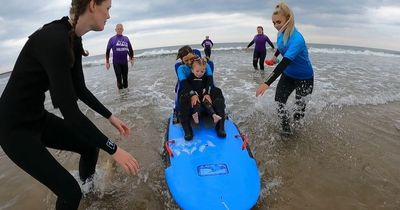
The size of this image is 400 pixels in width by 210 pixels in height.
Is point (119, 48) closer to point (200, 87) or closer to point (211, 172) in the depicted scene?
point (200, 87)

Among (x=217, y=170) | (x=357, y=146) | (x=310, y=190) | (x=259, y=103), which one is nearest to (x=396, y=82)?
(x=259, y=103)

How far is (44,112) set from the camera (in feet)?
8.78

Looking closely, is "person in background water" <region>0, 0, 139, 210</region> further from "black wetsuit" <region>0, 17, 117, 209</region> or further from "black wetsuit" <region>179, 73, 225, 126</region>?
"black wetsuit" <region>179, 73, 225, 126</region>

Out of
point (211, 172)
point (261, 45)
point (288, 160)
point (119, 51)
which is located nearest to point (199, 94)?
point (288, 160)

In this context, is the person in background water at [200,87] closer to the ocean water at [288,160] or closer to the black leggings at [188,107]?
the black leggings at [188,107]

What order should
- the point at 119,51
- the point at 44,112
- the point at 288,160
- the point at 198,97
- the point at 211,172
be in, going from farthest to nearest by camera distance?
the point at 119,51
the point at 198,97
the point at 288,160
the point at 211,172
the point at 44,112

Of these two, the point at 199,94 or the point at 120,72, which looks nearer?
the point at 199,94

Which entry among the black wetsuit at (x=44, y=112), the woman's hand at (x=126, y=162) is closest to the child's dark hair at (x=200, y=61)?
the black wetsuit at (x=44, y=112)

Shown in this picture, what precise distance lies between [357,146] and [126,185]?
3880mm

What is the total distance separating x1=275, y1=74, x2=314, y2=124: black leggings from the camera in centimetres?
541

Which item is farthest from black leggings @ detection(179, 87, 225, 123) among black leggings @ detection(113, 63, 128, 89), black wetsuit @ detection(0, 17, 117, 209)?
black leggings @ detection(113, 63, 128, 89)

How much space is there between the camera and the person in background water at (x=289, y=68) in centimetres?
482

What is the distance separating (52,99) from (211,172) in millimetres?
2184

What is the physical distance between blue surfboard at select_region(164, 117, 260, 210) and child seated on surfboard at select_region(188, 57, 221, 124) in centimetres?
41
